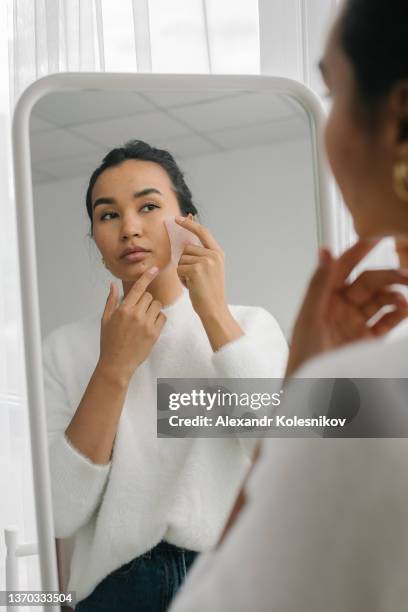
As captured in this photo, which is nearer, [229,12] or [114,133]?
[114,133]

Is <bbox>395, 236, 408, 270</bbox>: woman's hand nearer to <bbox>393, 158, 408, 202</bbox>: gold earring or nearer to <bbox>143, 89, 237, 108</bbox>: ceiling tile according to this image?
<bbox>393, 158, 408, 202</bbox>: gold earring

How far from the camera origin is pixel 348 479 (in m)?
0.40

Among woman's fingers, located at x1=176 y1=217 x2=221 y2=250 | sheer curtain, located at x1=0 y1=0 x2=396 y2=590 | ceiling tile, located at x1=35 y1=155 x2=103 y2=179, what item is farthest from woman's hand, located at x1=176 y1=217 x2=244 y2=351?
sheer curtain, located at x1=0 y1=0 x2=396 y2=590

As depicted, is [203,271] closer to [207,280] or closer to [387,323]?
[207,280]

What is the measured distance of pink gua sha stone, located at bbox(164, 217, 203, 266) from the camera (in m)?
0.81

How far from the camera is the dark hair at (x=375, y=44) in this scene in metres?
0.41

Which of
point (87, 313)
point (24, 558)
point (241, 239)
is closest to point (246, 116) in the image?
point (241, 239)

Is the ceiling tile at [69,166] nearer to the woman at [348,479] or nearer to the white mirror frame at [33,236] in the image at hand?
the white mirror frame at [33,236]

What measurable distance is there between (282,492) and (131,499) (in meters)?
0.41

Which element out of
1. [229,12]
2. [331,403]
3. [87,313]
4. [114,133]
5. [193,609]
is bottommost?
[193,609]

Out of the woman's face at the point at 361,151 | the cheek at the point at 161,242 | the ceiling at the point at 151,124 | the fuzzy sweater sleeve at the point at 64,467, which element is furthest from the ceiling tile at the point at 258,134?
the woman's face at the point at 361,151

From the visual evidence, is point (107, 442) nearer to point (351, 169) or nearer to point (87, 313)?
point (87, 313)

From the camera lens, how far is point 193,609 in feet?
1.35

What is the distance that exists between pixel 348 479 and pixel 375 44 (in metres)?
0.22
